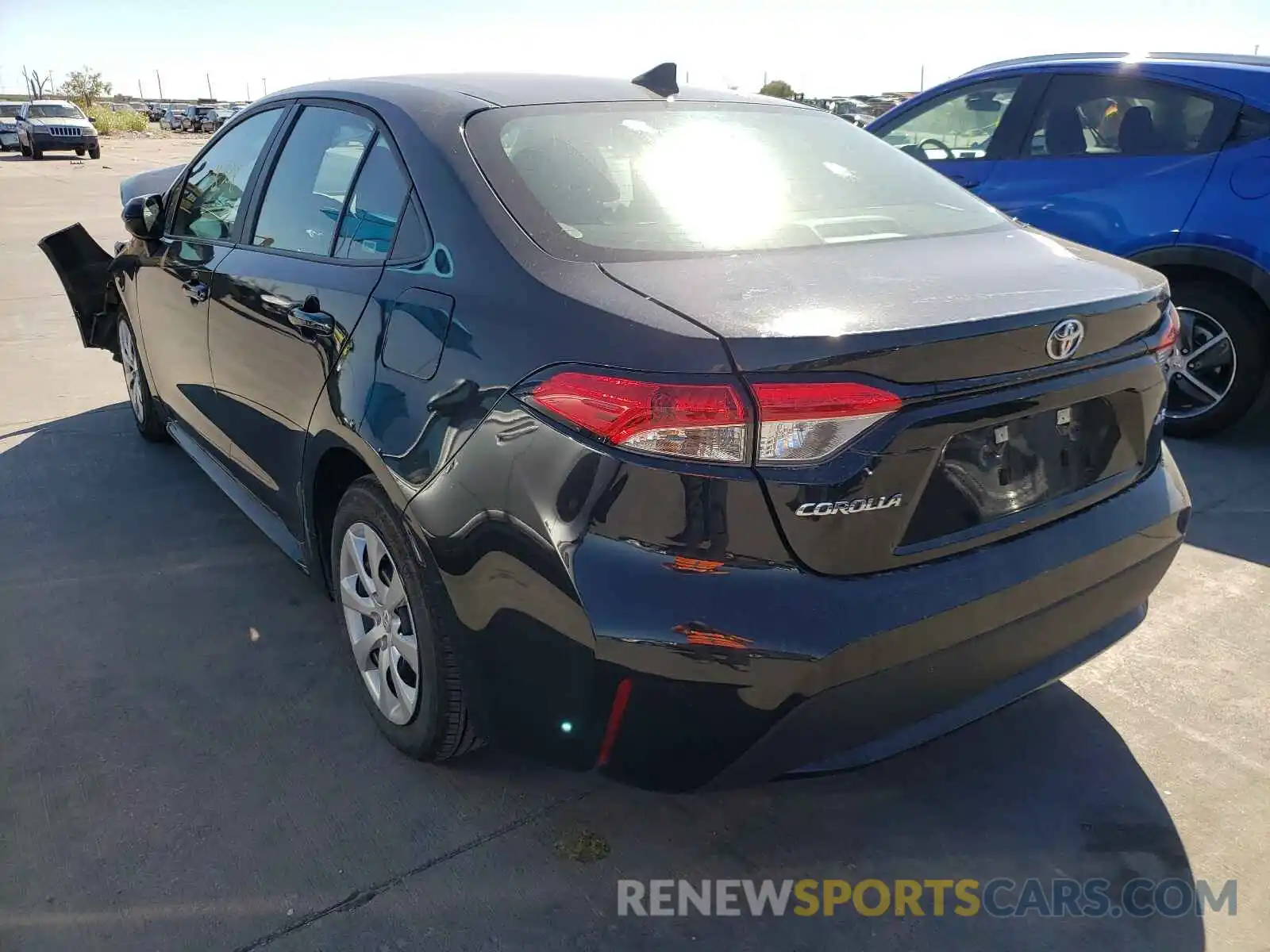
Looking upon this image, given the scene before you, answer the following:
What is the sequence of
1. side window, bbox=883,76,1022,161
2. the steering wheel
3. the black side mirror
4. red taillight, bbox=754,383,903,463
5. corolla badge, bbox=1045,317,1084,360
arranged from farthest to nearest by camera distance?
the steering wheel, side window, bbox=883,76,1022,161, the black side mirror, corolla badge, bbox=1045,317,1084,360, red taillight, bbox=754,383,903,463

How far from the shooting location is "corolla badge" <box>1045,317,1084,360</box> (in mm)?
1954

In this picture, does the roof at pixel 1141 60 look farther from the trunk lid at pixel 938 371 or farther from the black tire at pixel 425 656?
the black tire at pixel 425 656

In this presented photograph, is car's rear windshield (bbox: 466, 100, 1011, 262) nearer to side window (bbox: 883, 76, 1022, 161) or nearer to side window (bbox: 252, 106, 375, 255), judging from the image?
side window (bbox: 252, 106, 375, 255)

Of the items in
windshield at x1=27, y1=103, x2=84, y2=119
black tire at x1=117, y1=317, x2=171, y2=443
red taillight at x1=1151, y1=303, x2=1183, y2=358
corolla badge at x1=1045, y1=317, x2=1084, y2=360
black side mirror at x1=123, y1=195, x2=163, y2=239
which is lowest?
black tire at x1=117, y1=317, x2=171, y2=443

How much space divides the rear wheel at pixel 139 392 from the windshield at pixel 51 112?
103 feet

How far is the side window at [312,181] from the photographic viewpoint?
2791mm

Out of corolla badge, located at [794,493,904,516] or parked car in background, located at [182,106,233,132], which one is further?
parked car in background, located at [182,106,233,132]

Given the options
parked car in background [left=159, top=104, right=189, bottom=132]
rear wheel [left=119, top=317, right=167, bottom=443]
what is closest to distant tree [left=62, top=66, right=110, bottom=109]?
parked car in background [left=159, top=104, right=189, bottom=132]

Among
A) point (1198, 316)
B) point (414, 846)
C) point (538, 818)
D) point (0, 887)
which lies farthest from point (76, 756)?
point (1198, 316)

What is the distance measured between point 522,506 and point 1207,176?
4197mm

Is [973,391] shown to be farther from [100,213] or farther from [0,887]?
[100,213]

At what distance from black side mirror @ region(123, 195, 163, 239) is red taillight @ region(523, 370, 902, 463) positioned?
303 centimetres

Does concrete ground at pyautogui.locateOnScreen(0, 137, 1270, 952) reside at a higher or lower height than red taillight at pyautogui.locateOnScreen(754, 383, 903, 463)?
lower

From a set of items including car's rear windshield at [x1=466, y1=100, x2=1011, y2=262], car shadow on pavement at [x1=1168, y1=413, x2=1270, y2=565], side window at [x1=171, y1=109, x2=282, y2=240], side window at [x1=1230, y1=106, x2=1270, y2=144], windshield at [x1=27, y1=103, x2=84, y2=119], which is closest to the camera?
car's rear windshield at [x1=466, y1=100, x2=1011, y2=262]
